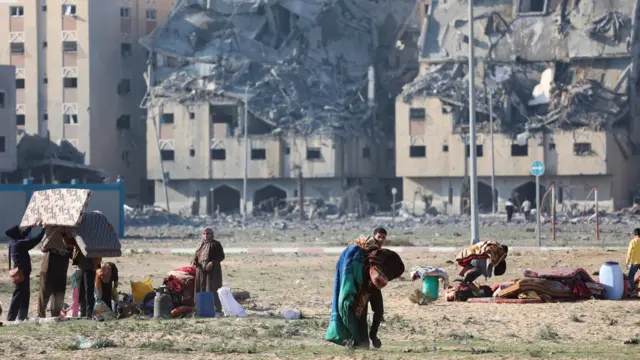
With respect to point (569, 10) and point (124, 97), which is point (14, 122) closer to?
point (124, 97)

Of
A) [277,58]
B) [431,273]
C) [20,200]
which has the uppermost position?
[277,58]

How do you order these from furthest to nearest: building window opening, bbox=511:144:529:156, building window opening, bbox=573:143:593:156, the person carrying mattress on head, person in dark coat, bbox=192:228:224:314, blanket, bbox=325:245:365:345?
building window opening, bbox=511:144:529:156 → building window opening, bbox=573:143:593:156 → the person carrying mattress on head → person in dark coat, bbox=192:228:224:314 → blanket, bbox=325:245:365:345

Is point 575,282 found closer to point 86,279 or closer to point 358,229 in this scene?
point 86,279

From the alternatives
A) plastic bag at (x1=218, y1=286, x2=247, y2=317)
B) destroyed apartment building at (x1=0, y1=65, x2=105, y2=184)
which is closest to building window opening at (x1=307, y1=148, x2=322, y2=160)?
destroyed apartment building at (x1=0, y1=65, x2=105, y2=184)

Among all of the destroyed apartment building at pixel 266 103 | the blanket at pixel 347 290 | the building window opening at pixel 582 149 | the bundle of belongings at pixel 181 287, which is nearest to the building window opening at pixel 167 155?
the destroyed apartment building at pixel 266 103

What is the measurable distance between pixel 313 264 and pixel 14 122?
4409cm

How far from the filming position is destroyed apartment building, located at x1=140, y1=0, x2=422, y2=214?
285 feet

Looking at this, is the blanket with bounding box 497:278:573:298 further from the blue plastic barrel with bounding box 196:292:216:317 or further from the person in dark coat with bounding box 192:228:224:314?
the blue plastic barrel with bounding box 196:292:216:317

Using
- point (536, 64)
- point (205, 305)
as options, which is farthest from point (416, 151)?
point (205, 305)

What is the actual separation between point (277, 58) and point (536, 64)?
16.3m

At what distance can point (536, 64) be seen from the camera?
84062 millimetres

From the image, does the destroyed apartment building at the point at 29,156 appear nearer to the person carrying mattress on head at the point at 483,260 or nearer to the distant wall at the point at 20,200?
the distant wall at the point at 20,200

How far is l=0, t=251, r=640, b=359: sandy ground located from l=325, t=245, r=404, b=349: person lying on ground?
0.76 feet

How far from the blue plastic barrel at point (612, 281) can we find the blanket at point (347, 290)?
28.5ft
